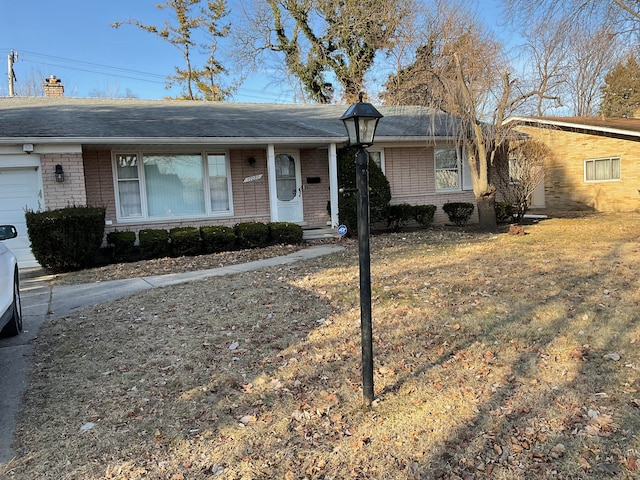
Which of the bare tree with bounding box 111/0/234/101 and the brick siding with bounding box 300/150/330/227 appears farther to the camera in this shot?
the bare tree with bounding box 111/0/234/101

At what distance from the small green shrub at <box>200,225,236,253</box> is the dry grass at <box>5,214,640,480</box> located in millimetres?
3882

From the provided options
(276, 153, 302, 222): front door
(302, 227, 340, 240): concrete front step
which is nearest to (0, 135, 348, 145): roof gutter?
(276, 153, 302, 222): front door

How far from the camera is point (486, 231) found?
39.7 ft

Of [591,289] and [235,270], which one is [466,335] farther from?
[235,270]

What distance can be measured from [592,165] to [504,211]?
7.03 meters

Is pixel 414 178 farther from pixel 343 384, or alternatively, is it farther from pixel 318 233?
pixel 343 384

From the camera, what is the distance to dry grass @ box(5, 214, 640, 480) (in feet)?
8.73

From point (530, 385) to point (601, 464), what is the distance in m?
0.94

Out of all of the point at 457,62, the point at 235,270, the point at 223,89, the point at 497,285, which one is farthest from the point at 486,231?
the point at 223,89

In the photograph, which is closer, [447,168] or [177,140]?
[177,140]

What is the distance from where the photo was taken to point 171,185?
11578mm

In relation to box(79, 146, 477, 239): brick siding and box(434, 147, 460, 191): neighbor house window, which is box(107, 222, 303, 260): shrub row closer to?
box(79, 146, 477, 239): brick siding

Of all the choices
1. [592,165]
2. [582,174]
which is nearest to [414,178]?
[582,174]

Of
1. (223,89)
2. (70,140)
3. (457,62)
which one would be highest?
(223,89)
